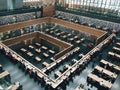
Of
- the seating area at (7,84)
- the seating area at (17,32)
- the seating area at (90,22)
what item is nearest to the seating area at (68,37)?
the seating area at (17,32)

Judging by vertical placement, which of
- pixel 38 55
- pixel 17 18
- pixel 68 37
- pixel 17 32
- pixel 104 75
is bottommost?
pixel 38 55

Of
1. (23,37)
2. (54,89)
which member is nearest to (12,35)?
(23,37)

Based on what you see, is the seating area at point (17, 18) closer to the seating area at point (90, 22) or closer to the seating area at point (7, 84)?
the seating area at point (90, 22)

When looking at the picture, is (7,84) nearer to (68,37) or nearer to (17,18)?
(68,37)

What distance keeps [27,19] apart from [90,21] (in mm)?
13491

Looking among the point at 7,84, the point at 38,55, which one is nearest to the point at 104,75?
the point at 7,84

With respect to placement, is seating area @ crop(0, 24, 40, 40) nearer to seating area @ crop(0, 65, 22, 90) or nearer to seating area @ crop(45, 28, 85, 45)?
seating area @ crop(45, 28, 85, 45)

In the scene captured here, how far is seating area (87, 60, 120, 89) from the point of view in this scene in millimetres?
12708

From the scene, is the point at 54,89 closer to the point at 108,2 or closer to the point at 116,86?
the point at 116,86

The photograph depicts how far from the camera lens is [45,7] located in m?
31.2

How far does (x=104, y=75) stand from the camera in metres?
14.2

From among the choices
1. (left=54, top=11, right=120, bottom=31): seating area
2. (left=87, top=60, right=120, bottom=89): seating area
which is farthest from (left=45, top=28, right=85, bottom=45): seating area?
(left=87, top=60, right=120, bottom=89): seating area

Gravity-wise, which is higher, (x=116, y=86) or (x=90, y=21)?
(x=90, y=21)

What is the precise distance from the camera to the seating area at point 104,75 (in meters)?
12.7
